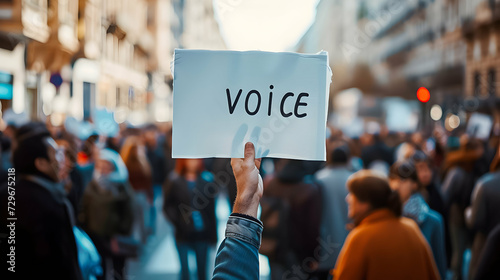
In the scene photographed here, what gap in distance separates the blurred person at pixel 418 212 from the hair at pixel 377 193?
0.78m

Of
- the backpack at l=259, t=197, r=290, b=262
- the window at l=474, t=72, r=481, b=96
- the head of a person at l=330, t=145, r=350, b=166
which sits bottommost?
the backpack at l=259, t=197, r=290, b=262

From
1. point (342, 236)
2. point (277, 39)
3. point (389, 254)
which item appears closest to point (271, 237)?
point (342, 236)

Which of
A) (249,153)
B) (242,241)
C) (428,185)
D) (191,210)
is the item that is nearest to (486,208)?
(428,185)

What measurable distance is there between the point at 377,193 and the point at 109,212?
126 inches

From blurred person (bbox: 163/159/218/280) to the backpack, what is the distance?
1.18 metres

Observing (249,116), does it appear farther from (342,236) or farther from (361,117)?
(361,117)

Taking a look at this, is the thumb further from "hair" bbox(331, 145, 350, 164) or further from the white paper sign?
"hair" bbox(331, 145, 350, 164)

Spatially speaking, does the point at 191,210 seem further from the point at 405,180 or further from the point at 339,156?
the point at 405,180

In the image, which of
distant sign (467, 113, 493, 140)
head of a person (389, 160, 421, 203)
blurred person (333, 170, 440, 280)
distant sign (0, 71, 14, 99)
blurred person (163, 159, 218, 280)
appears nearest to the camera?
blurred person (333, 170, 440, 280)

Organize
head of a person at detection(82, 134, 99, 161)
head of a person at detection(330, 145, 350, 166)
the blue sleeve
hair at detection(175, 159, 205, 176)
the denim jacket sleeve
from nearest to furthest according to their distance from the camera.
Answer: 1. the denim jacket sleeve
2. the blue sleeve
3. head of a person at detection(330, 145, 350, 166)
4. hair at detection(175, 159, 205, 176)
5. head of a person at detection(82, 134, 99, 161)

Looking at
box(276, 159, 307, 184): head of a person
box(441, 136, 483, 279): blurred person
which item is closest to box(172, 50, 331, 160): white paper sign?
box(276, 159, 307, 184): head of a person

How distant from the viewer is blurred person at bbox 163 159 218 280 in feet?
20.6

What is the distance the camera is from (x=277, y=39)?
4.02m

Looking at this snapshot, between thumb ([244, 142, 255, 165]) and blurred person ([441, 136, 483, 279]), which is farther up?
thumb ([244, 142, 255, 165])
